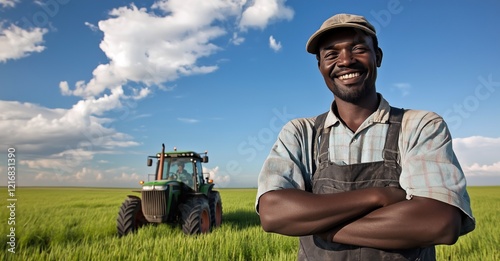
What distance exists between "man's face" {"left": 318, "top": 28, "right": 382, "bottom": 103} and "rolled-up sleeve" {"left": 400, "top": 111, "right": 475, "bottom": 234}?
11.1 inches

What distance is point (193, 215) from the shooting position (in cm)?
786

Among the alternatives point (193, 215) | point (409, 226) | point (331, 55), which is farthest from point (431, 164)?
point (193, 215)

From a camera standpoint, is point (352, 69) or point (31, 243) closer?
point (352, 69)

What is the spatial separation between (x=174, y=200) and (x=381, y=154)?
754 centimetres

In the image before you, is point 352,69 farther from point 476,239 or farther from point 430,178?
point 476,239

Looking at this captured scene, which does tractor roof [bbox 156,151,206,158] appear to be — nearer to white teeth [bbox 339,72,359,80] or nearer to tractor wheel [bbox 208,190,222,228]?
tractor wheel [bbox 208,190,222,228]

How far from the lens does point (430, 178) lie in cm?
162

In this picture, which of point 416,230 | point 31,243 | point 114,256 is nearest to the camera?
point 416,230

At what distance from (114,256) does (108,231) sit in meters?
4.20

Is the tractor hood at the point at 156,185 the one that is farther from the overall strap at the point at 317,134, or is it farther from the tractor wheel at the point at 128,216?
the overall strap at the point at 317,134

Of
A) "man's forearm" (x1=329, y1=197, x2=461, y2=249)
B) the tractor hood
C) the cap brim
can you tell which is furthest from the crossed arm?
the tractor hood

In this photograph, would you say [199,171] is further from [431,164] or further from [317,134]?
[431,164]

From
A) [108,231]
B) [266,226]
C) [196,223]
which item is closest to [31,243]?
[108,231]

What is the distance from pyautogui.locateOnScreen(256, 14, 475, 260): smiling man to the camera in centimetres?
156
